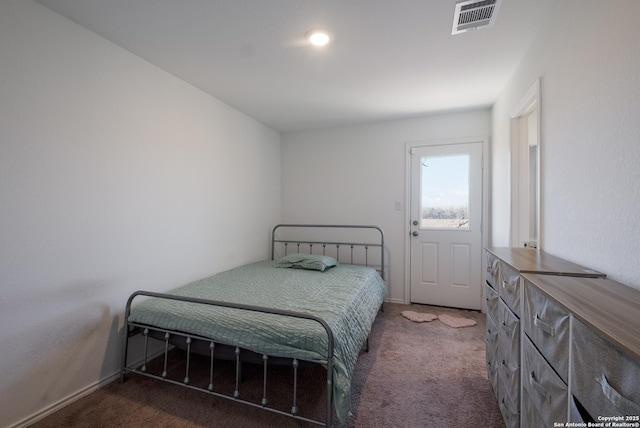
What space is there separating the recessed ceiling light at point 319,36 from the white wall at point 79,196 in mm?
1349

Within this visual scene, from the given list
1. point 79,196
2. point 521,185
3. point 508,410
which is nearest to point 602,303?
point 508,410

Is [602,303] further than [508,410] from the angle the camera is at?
No

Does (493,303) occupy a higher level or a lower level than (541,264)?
lower

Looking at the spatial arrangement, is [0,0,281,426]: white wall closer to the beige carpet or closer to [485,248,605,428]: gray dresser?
the beige carpet

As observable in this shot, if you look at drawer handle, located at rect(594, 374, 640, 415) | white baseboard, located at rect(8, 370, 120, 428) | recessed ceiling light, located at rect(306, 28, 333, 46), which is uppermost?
recessed ceiling light, located at rect(306, 28, 333, 46)

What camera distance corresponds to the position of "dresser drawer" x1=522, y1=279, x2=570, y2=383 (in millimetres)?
839

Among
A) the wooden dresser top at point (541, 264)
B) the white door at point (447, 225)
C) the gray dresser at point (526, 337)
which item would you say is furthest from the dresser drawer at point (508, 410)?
the white door at point (447, 225)

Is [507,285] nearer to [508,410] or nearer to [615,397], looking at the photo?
[508,410]

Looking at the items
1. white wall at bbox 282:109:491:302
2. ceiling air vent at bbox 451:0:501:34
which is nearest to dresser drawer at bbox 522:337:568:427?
ceiling air vent at bbox 451:0:501:34

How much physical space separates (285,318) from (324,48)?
1.89 metres

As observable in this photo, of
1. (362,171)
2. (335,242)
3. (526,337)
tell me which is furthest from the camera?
(335,242)

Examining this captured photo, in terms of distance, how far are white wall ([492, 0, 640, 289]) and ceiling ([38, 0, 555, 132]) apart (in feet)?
1.36

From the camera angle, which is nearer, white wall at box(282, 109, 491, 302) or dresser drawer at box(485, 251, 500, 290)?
dresser drawer at box(485, 251, 500, 290)

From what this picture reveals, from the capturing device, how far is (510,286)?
136 centimetres
